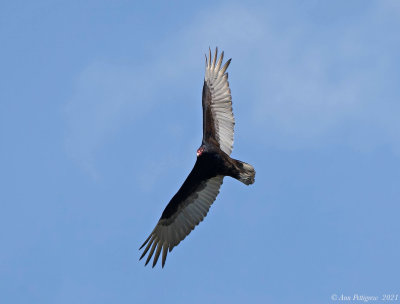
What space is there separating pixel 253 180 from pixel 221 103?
172 centimetres

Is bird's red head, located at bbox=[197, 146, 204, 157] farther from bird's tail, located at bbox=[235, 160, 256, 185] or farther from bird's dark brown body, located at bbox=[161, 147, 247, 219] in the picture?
bird's tail, located at bbox=[235, 160, 256, 185]

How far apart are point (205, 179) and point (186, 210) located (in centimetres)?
75

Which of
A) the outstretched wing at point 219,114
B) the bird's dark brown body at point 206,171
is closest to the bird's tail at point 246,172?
the bird's dark brown body at point 206,171

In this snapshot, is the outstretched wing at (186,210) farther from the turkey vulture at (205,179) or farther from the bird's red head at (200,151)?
the bird's red head at (200,151)

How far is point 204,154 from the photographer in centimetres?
1049

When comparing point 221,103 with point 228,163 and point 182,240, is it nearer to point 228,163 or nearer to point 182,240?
point 228,163

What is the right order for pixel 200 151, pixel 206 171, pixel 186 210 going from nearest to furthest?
pixel 200 151 → pixel 206 171 → pixel 186 210

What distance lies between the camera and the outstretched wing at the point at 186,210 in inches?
428

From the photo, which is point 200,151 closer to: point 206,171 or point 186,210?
point 206,171

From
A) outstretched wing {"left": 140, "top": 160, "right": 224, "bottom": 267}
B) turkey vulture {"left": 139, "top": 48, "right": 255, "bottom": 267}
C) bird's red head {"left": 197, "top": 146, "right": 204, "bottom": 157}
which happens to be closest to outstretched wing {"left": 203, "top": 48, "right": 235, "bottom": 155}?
turkey vulture {"left": 139, "top": 48, "right": 255, "bottom": 267}

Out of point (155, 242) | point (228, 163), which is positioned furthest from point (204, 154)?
point (155, 242)

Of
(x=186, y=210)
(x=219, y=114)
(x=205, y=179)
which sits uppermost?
(x=219, y=114)

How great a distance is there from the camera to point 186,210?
1105cm

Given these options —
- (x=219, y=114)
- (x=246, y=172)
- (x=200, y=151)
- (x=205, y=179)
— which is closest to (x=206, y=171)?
(x=205, y=179)
